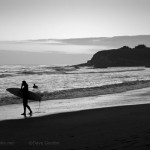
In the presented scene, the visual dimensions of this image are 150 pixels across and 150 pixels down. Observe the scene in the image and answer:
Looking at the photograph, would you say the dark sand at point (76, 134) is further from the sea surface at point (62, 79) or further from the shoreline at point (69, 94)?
the sea surface at point (62, 79)

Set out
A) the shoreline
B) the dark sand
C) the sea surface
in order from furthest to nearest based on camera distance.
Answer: the sea surface < the shoreline < the dark sand

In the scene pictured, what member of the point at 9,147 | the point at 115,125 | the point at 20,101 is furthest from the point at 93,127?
the point at 20,101

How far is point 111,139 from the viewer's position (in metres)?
8.30

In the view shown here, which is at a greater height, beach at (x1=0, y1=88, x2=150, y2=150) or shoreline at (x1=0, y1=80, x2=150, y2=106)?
beach at (x1=0, y1=88, x2=150, y2=150)

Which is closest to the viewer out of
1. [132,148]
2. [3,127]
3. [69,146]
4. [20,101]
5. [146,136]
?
[132,148]

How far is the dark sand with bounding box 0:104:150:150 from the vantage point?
25.5 feet

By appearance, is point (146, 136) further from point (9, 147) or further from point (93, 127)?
point (9, 147)

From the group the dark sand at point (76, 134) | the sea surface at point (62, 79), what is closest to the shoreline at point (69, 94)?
the sea surface at point (62, 79)

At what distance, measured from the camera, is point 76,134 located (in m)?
9.37

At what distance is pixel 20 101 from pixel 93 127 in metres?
12.4

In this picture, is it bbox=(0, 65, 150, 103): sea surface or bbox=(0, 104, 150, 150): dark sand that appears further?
bbox=(0, 65, 150, 103): sea surface

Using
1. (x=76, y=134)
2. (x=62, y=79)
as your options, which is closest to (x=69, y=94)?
(x=76, y=134)

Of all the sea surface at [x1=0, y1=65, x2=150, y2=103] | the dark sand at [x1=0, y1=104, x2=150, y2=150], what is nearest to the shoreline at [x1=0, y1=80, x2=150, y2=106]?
the sea surface at [x1=0, y1=65, x2=150, y2=103]

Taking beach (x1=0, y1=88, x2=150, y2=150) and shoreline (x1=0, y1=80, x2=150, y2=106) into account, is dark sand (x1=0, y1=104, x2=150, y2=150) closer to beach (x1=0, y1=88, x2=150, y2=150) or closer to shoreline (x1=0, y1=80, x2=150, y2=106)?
beach (x1=0, y1=88, x2=150, y2=150)
